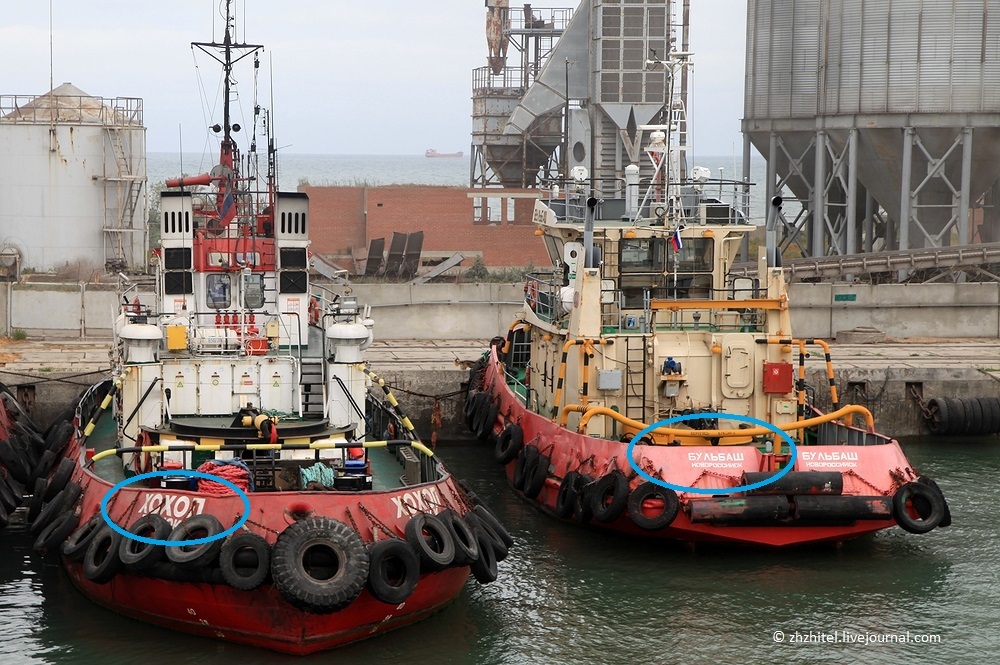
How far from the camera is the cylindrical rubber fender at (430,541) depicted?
14758 mm

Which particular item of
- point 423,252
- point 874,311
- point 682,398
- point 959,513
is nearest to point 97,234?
point 423,252

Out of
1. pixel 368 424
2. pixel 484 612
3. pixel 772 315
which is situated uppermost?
pixel 772 315

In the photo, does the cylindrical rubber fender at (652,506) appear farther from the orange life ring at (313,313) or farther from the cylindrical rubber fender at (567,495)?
the orange life ring at (313,313)

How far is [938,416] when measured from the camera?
26922 millimetres

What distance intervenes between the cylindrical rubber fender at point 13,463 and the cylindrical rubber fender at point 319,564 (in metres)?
Result: 8.02

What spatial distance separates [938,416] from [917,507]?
9.28 metres

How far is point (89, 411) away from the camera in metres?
21.8

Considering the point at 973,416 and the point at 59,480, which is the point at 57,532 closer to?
the point at 59,480

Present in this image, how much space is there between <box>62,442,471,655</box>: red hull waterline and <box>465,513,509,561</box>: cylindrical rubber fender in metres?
0.44

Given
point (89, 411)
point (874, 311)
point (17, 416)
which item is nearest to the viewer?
point (89, 411)

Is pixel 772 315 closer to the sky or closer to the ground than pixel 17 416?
closer to the sky

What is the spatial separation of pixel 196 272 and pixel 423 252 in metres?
25.5

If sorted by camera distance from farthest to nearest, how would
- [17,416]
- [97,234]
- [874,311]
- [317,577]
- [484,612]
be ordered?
[97,234]
[874,311]
[17,416]
[484,612]
[317,577]

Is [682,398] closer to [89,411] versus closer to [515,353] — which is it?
[515,353]
